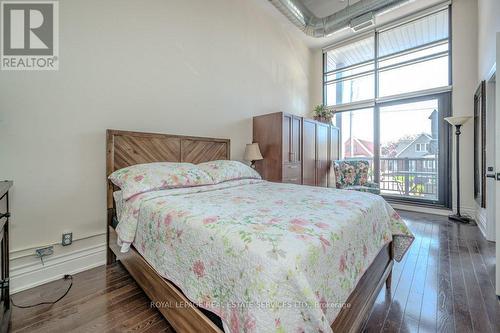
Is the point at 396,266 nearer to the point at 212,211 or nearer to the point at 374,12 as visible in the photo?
the point at 212,211

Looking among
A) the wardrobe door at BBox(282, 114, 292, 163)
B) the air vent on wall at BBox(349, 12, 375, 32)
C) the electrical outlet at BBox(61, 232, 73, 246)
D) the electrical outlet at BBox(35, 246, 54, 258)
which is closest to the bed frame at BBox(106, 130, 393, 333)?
the electrical outlet at BBox(61, 232, 73, 246)

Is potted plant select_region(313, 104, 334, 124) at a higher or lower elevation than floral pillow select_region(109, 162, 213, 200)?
higher

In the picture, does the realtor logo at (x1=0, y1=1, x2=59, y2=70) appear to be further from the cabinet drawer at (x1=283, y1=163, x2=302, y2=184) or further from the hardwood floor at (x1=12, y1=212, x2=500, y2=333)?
the cabinet drawer at (x1=283, y1=163, x2=302, y2=184)

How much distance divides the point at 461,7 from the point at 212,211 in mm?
4987

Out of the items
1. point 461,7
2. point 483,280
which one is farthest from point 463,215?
point 461,7

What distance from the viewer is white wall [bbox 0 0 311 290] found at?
5.66 ft

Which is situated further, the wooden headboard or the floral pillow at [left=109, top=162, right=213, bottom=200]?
the wooden headboard

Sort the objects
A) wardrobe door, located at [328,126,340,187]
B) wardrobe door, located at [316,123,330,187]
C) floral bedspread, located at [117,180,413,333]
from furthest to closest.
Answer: wardrobe door, located at [328,126,340,187] < wardrobe door, located at [316,123,330,187] < floral bedspread, located at [117,180,413,333]

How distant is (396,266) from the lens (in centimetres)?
205

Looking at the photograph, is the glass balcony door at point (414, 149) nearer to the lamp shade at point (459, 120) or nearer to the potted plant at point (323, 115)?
the lamp shade at point (459, 120)

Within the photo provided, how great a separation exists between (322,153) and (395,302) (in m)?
2.94

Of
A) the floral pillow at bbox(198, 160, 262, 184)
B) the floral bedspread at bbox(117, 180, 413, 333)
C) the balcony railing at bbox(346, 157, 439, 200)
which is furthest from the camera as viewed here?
the balcony railing at bbox(346, 157, 439, 200)

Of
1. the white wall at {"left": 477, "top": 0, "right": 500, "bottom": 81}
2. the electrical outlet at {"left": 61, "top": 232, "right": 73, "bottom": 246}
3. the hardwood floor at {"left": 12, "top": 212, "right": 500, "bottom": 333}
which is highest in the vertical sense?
the white wall at {"left": 477, "top": 0, "right": 500, "bottom": 81}

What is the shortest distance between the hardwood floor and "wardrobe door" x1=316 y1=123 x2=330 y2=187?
6.92 feet
